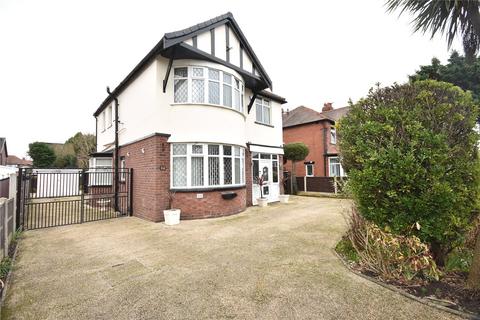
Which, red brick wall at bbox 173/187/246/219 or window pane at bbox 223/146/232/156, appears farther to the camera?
window pane at bbox 223/146/232/156

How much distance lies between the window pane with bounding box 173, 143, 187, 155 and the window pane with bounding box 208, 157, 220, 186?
3.32ft

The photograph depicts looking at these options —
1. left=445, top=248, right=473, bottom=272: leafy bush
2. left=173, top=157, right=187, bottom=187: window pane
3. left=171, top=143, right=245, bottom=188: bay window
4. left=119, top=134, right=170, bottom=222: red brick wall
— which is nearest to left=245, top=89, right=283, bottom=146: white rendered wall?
left=171, top=143, right=245, bottom=188: bay window

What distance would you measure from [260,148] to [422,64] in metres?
16.0

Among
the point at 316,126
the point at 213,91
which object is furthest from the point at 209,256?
the point at 316,126

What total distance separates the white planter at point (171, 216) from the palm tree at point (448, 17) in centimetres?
764

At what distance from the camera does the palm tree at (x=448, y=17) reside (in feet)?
11.9

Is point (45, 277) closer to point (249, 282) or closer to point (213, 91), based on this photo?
point (249, 282)

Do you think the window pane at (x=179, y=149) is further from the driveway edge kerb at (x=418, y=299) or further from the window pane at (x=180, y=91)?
the driveway edge kerb at (x=418, y=299)

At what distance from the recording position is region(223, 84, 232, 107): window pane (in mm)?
9484

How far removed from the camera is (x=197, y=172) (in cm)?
873

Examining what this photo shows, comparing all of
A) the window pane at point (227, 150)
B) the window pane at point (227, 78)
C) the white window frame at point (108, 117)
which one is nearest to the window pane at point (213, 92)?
the window pane at point (227, 78)

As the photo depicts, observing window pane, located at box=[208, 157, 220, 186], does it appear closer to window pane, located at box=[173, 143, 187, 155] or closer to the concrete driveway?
window pane, located at box=[173, 143, 187, 155]

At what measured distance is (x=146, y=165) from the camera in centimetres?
899

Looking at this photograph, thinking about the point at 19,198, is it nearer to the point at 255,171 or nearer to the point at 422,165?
the point at 255,171
